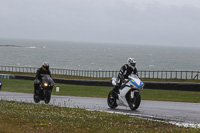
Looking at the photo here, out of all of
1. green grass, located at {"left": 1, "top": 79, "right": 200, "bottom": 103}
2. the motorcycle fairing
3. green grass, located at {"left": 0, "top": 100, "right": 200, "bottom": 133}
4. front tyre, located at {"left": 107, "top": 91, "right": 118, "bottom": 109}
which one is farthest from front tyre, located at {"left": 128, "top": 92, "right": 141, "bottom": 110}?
green grass, located at {"left": 1, "top": 79, "right": 200, "bottom": 103}

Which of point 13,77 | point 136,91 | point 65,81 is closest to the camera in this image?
point 136,91

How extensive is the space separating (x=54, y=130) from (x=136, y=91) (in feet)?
20.8

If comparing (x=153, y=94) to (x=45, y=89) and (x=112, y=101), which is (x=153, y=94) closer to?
(x=45, y=89)

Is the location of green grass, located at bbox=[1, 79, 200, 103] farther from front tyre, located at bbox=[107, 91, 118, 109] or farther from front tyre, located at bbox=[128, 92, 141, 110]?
front tyre, located at bbox=[128, 92, 141, 110]

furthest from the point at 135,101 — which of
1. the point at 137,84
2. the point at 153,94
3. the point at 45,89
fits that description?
the point at 153,94

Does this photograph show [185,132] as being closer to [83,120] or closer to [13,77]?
[83,120]

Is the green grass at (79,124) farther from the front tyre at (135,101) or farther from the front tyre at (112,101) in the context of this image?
the front tyre at (112,101)

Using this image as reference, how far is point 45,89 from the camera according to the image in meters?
18.5

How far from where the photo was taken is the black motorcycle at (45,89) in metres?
18.4

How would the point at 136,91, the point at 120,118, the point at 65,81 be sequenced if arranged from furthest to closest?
the point at 65,81 < the point at 136,91 < the point at 120,118

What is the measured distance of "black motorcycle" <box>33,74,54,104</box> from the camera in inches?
724

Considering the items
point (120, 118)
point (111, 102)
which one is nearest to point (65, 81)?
point (111, 102)

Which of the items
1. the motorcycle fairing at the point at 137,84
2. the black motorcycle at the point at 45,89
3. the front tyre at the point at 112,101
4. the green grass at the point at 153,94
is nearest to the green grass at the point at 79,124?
the motorcycle fairing at the point at 137,84

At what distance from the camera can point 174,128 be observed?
402 inches
